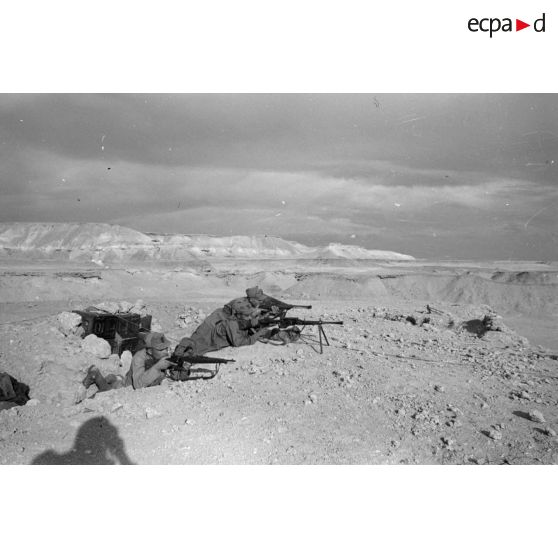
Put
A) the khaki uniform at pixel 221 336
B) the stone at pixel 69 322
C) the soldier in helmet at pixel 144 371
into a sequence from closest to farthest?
the soldier in helmet at pixel 144 371 < the khaki uniform at pixel 221 336 < the stone at pixel 69 322

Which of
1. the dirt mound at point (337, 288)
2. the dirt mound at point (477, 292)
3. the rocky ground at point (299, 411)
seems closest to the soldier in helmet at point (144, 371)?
the rocky ground at point (299, 411)

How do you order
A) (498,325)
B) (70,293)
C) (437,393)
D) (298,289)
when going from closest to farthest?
1. (437,393)
2. (498,325)
3. (70,293)
4. (298,289)

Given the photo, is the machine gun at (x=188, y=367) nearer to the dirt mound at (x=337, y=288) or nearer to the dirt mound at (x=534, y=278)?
the dirt mound at (x=337, y=288)

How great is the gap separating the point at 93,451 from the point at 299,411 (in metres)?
2.09

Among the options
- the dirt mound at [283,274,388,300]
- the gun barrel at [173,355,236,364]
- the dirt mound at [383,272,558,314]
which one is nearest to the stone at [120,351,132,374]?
the gun barrel at [173,355,236,364]

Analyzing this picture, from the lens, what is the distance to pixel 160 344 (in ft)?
20.4

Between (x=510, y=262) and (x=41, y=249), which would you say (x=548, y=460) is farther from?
(x=41, y=249)

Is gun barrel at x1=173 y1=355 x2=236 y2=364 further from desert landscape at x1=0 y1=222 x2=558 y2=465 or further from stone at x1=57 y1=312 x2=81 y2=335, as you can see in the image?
stone at x1=57 y1=312 x2=81 y2=335

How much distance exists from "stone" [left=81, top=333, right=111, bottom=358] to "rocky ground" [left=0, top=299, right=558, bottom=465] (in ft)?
0.51

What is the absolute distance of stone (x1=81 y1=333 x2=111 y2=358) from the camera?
23.3 ft

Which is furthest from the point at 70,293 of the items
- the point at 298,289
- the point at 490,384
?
the point at 490,384

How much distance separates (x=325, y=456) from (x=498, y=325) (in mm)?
8078

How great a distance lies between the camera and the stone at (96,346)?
7.11m

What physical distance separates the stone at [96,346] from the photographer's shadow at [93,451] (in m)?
3.29
